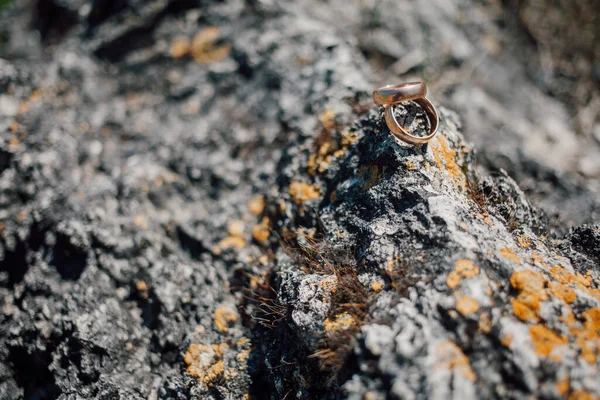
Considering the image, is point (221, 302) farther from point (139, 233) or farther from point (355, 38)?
point (355, 38)

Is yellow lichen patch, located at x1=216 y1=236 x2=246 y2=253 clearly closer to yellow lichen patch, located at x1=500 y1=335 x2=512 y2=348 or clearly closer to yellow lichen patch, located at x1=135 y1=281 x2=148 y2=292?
yellow lichen patch, located at x1=135 y1=281 x2=148 y2=292

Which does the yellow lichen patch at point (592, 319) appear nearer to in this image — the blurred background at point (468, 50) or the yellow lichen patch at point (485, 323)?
the yellow lichen patch at point (485, 323)

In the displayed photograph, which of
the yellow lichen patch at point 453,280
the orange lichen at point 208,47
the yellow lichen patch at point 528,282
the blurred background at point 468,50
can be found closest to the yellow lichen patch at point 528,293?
the yellow lichen patch at point 528,282

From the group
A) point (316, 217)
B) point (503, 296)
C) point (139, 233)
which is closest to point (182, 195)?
point (139, 233)

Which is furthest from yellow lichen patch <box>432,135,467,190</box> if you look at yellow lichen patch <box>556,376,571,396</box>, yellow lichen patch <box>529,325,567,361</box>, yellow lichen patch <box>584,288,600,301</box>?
yellow lichen patch <box>556,376,571,396</box>

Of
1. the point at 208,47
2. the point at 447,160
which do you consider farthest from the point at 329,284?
the point at 208,47
